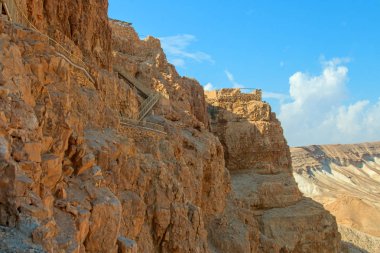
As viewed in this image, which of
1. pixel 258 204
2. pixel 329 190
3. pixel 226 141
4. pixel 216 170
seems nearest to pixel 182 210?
pixel 216 170

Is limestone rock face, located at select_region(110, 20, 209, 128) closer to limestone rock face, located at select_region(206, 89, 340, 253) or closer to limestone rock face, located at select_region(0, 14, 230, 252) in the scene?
limestone rock face, located at select_region(206, 89, 340, 253)

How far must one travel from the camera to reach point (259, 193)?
39469 mm

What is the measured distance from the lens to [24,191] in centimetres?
893

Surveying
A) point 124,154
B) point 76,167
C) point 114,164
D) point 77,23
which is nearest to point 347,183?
point 77,23

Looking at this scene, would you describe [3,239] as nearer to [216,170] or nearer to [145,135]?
[145,135]

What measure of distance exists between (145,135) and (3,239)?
1452cm

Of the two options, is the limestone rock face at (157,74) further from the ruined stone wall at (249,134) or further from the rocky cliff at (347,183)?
the rocky cliff at (347,183)

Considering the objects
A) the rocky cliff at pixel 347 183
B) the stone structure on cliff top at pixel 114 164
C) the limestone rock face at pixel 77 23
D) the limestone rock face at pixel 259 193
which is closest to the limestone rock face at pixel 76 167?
the stone structure on cliff top at pixel 114 164

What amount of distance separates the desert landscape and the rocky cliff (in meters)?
14.3

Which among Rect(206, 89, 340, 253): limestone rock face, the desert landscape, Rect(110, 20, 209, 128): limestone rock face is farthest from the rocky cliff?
Rect(110, 20, 209, 128): limestone rock face

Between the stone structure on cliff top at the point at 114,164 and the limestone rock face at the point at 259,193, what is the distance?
0.39ft

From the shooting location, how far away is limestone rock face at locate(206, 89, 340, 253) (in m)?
32.2

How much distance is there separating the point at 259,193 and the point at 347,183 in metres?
72.9

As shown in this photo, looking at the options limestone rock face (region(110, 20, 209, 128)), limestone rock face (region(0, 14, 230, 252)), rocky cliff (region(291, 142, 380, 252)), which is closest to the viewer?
limestone rock face (region(0, 14, 230, 252))
